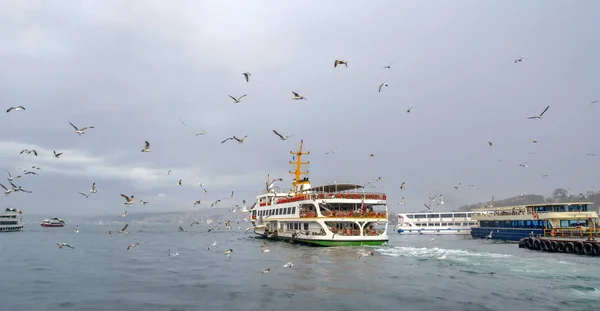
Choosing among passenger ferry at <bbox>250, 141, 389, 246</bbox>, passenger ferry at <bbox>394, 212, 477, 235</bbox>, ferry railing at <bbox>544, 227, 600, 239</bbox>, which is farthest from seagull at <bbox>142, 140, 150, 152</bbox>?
passenger ferry at <bbox>394, 212, 477, 235</bbox>

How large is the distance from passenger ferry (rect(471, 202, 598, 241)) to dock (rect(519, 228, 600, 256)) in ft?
2.82

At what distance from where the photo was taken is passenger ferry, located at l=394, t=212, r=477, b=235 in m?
98.6

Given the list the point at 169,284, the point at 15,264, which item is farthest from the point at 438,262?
the point at 15,264

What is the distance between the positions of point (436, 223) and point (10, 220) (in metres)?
110

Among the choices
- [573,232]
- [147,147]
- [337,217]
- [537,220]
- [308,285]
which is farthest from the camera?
[537,220]

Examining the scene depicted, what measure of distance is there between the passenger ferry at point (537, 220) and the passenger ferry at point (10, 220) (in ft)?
369

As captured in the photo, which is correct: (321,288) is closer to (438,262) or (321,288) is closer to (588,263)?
(438,262)

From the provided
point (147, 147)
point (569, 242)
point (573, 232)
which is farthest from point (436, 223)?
point (147, 147)

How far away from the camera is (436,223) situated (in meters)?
102

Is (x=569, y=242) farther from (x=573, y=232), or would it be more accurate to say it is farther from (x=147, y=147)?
(x=147, y=147)

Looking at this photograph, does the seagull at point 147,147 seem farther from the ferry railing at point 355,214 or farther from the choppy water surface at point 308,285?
the ferry railing at point 355,214

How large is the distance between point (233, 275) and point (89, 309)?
10.7m

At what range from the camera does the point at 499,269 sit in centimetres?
2973

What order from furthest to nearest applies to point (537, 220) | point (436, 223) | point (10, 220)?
point (10, 220) → point (436, 223) → point (537, 220)
